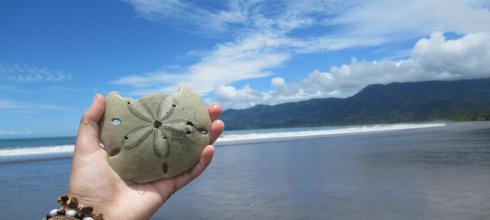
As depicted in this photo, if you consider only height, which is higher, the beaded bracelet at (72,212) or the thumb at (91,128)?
the thumb at (91,128)

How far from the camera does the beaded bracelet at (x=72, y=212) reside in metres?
2.71

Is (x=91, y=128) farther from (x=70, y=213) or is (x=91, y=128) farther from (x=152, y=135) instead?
(x=70, y=213)

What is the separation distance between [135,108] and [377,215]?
481 centimetres

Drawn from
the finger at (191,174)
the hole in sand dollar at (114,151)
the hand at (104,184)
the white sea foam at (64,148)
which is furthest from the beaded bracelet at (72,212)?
the white sea foam at (64,148)

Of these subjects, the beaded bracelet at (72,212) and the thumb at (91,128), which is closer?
the beaded bracelet at (72,212)

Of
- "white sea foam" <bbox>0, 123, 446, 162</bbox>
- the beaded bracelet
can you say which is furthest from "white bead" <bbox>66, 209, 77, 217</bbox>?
"white sea foam" <bbox>0, 123, 446, 162</bbox>

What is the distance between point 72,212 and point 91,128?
0.82 meters

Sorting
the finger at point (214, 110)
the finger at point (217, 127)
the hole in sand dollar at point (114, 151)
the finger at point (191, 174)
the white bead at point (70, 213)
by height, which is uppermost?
the finger at point (214, 110)

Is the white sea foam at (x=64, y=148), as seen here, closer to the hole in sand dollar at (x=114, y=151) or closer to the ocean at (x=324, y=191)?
the ocean at (x=324, y=191)

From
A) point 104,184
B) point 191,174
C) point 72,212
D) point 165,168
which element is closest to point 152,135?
point 165,168

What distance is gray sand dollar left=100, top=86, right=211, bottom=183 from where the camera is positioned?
11.5 ft

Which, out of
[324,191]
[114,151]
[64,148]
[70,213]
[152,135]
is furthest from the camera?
[64,148]

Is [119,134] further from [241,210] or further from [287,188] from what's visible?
[287,188]

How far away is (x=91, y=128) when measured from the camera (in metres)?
3.38
